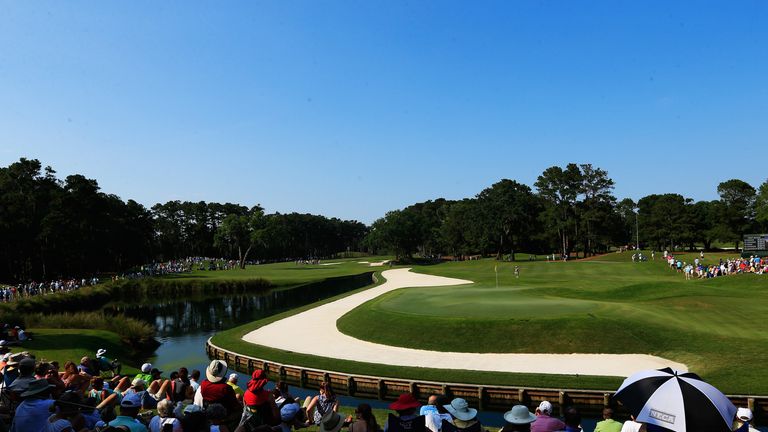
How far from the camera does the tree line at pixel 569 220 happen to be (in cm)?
9875

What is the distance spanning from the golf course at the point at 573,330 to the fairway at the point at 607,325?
0.16 ft

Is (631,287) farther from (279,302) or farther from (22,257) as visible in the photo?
(22,257)

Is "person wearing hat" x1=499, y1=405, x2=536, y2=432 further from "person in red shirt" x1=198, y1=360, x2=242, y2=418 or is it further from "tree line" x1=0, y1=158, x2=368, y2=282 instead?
"tree line" x1=0, y1=158, x2=368, y2=282

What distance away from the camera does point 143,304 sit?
185ft

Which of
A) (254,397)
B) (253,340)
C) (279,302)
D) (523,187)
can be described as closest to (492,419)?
(254,397)

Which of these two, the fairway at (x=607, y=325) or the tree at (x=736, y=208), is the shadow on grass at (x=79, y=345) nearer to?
the fairway at (x=607, y=325)

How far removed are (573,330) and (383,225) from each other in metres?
97.6

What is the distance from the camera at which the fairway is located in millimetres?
20328

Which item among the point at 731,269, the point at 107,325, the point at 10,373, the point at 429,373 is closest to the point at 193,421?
the point at 10,373

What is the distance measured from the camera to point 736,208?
330ft

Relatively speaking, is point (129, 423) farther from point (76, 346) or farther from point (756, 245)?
point (756, 245)

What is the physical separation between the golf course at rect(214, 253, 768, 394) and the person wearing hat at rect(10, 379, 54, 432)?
14542mm

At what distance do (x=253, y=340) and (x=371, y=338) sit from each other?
740cm

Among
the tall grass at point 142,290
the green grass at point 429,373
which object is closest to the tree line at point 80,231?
the tall grass at point 142,290
